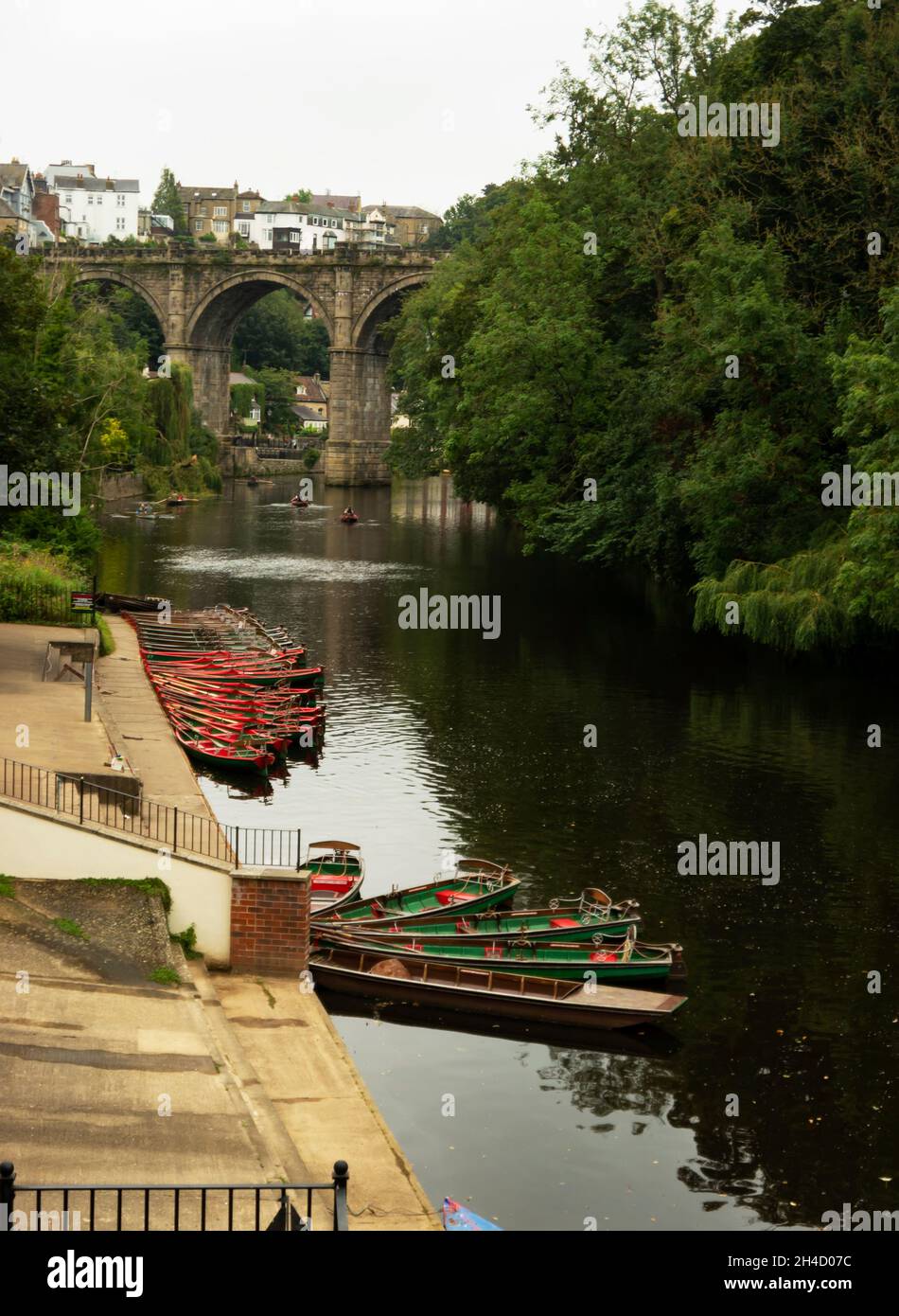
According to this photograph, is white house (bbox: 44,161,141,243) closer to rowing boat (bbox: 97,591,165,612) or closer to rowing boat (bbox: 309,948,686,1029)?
rowing boat (bbox: 97,591,165,612)

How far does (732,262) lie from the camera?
4403cm

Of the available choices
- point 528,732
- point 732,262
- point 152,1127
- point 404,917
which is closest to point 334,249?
point 732,262

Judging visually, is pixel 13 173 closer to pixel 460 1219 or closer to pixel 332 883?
pixel 332 883

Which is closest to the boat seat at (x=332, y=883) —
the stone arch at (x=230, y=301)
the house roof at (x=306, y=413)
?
the stone arch at (x=230, y=301)

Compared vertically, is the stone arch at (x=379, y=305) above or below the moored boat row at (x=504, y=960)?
above

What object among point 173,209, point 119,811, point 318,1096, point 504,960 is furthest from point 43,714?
point 173,209

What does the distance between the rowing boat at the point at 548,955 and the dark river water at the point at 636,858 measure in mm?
739

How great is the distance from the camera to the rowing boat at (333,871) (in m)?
22.6

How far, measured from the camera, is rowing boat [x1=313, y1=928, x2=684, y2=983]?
65.7 feet

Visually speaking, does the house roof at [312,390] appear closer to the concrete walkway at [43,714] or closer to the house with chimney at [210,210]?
the house with chimney at [210,210]

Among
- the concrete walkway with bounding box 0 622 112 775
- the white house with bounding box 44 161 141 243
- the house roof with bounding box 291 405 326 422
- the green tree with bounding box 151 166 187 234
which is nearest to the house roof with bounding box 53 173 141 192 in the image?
the white house with bounding box 44 161 141 243

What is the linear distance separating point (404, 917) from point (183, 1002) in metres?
5.04

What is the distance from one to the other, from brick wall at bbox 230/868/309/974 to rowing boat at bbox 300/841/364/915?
282 centimetres

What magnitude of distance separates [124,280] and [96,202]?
199 feet
